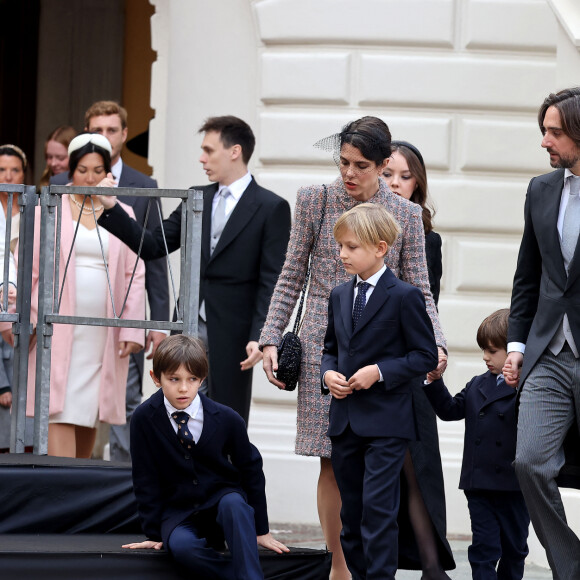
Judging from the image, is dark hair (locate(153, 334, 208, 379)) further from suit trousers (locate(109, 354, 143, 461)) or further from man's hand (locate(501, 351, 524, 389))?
suit trousers (locate(109, 354, 143, 461))

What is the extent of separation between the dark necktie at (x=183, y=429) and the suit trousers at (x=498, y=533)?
121 cm

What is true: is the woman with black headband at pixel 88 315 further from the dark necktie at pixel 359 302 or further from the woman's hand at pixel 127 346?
the dark necktie at pixel 359 302

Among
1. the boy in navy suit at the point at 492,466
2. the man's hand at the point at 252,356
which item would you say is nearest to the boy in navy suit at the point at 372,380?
the boy in navy suit at the point at 492,466

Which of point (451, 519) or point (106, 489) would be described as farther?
point (451, 519)

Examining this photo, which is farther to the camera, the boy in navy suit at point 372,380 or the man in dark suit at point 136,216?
the man in dark suit at point 136,216

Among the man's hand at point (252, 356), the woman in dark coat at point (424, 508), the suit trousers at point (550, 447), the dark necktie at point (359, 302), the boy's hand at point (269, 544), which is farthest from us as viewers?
the man's hand at point (252, 356)

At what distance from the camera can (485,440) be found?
580 centimetres

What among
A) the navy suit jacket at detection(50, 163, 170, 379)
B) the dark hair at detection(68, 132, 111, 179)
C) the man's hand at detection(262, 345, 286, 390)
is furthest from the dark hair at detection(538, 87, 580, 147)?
the navy suit jacket at detection(50, 163, 170, 379)

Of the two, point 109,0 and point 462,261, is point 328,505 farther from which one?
point 109,0

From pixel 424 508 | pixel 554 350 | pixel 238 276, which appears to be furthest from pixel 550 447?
pixel 238 276

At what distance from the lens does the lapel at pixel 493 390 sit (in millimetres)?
5820

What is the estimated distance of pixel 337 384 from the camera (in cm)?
521

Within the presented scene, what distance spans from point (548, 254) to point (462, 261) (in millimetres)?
3212

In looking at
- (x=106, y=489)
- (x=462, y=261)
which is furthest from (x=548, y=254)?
(x=462, y=261)
